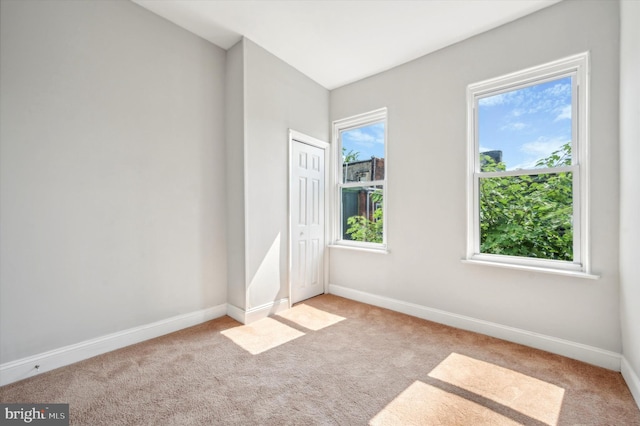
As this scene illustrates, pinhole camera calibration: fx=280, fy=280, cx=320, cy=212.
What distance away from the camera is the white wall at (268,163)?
2934 millimetres

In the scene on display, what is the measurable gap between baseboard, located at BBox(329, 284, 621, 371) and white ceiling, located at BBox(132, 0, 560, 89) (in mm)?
2754

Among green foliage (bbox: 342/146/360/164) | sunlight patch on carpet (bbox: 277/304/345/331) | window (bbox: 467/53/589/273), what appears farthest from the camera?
green foliage (bbox: 342/146/360/164)

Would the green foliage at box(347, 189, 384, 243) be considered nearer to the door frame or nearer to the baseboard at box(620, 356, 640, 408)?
the door frame

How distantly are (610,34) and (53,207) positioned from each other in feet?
14.1

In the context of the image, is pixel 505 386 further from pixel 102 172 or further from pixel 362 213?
pixel 102 172

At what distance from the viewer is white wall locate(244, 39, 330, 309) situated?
293 centimetres

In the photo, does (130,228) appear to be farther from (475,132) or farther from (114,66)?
(475,132)

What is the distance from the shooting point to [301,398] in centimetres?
175

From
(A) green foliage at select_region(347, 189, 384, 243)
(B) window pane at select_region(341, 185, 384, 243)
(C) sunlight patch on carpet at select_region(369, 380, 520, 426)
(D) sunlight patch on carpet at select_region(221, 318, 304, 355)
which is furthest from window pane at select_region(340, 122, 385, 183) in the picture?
(C) sunlight patch on carpet at select_region(369, 380, 520, 426)

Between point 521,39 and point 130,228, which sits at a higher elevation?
point 521,39

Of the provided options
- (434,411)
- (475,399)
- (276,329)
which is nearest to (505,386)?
(475,399)

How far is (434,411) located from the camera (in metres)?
1.65

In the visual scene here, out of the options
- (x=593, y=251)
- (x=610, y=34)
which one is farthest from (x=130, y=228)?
(x=610, y=34)

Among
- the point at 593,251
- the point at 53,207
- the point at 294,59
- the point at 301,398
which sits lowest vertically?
the point at 301,398
